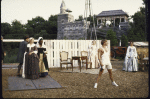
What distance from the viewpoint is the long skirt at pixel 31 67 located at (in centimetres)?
738

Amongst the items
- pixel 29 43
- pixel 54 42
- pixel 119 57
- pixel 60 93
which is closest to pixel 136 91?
pixel 60 93

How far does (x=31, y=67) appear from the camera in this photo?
7387mm

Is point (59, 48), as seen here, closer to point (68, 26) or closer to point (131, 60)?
point (131, 60)

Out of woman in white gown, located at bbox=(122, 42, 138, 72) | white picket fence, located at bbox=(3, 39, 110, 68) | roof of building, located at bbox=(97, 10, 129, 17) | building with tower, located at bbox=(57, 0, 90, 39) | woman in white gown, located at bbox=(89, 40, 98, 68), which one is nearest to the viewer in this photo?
woman in white gown, located at bbox=(122, 42, 138, 72)

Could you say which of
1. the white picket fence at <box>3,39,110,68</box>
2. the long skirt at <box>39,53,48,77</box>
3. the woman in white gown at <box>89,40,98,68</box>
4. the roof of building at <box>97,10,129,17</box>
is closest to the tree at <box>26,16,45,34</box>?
the roof of building at <box>97,10,129,17</box>

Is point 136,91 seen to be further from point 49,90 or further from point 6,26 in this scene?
point 6,26

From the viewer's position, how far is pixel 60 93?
5312 millimetres

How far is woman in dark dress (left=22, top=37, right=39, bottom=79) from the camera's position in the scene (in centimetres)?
739

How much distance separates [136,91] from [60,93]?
2342 millimetres

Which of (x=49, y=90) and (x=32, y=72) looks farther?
(x=32, y=72)

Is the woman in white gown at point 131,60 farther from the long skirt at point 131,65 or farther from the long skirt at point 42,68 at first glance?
the long skirt at point 42,68

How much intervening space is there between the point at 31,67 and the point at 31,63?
6.3 inches

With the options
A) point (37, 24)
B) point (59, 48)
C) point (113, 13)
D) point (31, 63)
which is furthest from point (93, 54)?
point (37, 24)

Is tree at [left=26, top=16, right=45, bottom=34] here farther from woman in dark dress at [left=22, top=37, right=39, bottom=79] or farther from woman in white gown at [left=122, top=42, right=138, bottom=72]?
woman in dark dress at [left=22, top=37, right=39, bottom=79]
